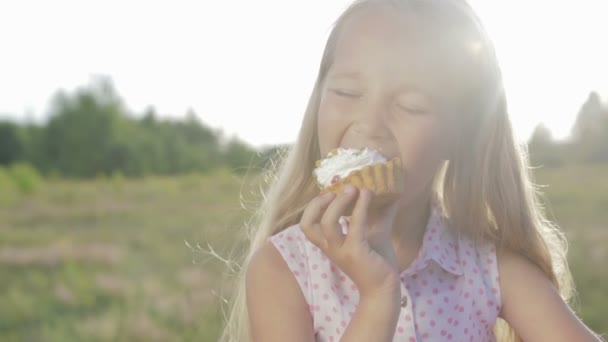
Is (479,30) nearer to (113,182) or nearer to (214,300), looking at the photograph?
(214,300)

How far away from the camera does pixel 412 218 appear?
2.82 m

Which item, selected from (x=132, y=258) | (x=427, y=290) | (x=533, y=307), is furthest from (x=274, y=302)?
(x=132, y=258)

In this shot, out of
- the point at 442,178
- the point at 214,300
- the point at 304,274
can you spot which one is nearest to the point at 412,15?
the point at 442,178

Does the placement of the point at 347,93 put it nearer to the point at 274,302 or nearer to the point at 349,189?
the point at 349,189

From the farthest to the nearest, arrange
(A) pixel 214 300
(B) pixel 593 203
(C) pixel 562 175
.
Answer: (C) pixel 562 175, (B) pixel 593 203, (A) pixel 214 300

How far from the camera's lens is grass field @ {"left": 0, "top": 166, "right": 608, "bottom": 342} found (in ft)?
23.7

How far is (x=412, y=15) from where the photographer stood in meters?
2.60

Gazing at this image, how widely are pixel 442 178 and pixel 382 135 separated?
0.59 meters

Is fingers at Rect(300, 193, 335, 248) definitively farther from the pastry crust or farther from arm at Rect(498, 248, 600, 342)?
arm at Rect(498, 248, 600, 342)

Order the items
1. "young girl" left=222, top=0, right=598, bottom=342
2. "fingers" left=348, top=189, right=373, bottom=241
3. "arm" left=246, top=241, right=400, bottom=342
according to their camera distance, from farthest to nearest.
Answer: "arm" left=246, top=241, right=400, bottom=342 → "young girl" left=222, top=0, right=598, bottom=342 → "fingers" left=348, top=189, right=373, bottom=241

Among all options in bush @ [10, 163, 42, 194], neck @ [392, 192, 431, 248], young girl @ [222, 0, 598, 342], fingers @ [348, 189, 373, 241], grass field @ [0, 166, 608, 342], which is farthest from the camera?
bush @ [10, 163, 42, 194]

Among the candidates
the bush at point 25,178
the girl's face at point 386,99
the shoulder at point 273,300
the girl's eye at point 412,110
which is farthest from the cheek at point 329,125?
the bush at point 25,178

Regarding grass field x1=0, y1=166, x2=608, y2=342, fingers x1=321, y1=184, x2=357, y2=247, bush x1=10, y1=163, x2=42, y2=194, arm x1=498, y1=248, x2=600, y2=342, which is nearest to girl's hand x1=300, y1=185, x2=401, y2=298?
fingers x1=321, y1=184, x2=357, y2=247

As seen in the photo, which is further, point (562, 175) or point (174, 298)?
point (562, 175)
